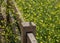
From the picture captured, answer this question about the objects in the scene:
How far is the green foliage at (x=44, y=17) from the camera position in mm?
4227

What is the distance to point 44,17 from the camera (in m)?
4.68

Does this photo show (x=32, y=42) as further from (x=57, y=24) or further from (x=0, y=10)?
(x=0, y=10)

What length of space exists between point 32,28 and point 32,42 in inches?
9.6

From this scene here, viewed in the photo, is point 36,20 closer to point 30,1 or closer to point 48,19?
point 48,19

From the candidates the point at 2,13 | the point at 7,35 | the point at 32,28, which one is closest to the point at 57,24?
the point at 7,35

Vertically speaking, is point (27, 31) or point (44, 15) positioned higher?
point (27, 31)

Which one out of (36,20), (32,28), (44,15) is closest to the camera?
(32,28)

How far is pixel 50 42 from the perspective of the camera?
4.04 metres

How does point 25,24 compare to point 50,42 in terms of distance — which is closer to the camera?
point 25,24

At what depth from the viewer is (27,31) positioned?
9.20 ft

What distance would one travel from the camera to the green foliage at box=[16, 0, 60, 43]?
13.9ft

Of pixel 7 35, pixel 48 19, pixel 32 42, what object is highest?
pixel 32 42

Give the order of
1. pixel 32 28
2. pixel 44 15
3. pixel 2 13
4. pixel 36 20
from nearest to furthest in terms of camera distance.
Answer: pixel 32 28, pixel 36 20, pixel 44 15, pixel 2 13

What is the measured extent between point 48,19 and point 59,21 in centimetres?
25
